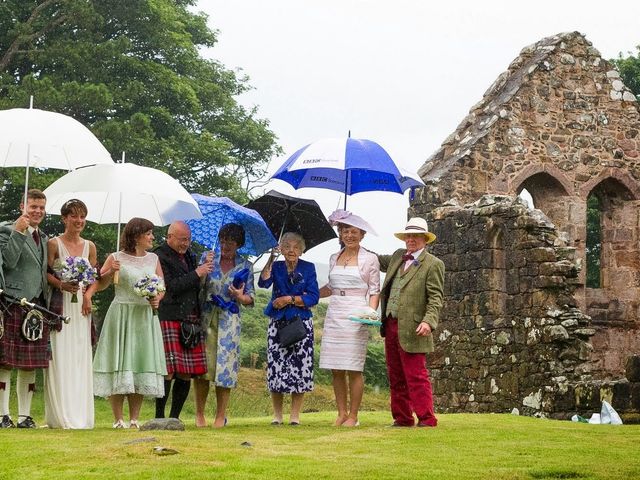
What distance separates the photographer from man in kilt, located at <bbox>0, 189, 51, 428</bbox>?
11.4 m

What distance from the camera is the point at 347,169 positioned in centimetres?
1245

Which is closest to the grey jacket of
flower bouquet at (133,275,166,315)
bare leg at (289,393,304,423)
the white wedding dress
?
the white wedding dress

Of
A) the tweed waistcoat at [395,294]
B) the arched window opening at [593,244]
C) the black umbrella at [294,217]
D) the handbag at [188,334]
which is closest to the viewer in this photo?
the handbag at [188,334]

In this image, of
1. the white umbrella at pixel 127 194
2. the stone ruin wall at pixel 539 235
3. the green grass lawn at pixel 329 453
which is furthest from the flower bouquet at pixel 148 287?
the stone ruin wall at pixel 539 235

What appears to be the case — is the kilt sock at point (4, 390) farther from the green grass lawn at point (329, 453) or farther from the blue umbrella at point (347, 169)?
the blue umbrella at point (347, 169)

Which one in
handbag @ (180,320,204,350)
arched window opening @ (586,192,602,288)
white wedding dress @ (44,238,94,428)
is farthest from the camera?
arched window opening @ (586,192,602,288)

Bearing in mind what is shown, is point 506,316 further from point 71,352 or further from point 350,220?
point 71,352

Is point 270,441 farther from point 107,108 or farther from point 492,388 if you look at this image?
point 107,108

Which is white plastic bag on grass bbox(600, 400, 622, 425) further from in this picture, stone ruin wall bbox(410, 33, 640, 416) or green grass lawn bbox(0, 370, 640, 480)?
green grass lawn bbox(0, 370, 640, 480)

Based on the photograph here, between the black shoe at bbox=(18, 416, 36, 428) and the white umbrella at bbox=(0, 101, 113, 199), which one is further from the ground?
the white umbrella at bbox=(0, 101, 113, 199)

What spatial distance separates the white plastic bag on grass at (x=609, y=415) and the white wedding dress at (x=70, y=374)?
17.9 ft

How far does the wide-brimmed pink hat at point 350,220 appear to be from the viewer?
1224 cm

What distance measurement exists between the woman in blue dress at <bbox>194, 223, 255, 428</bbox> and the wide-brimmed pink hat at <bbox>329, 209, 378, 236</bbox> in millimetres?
815

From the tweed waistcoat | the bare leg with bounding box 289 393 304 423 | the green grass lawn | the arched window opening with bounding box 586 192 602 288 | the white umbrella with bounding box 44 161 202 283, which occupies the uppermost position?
the arched window opening with bounding box 586 192 602 288
